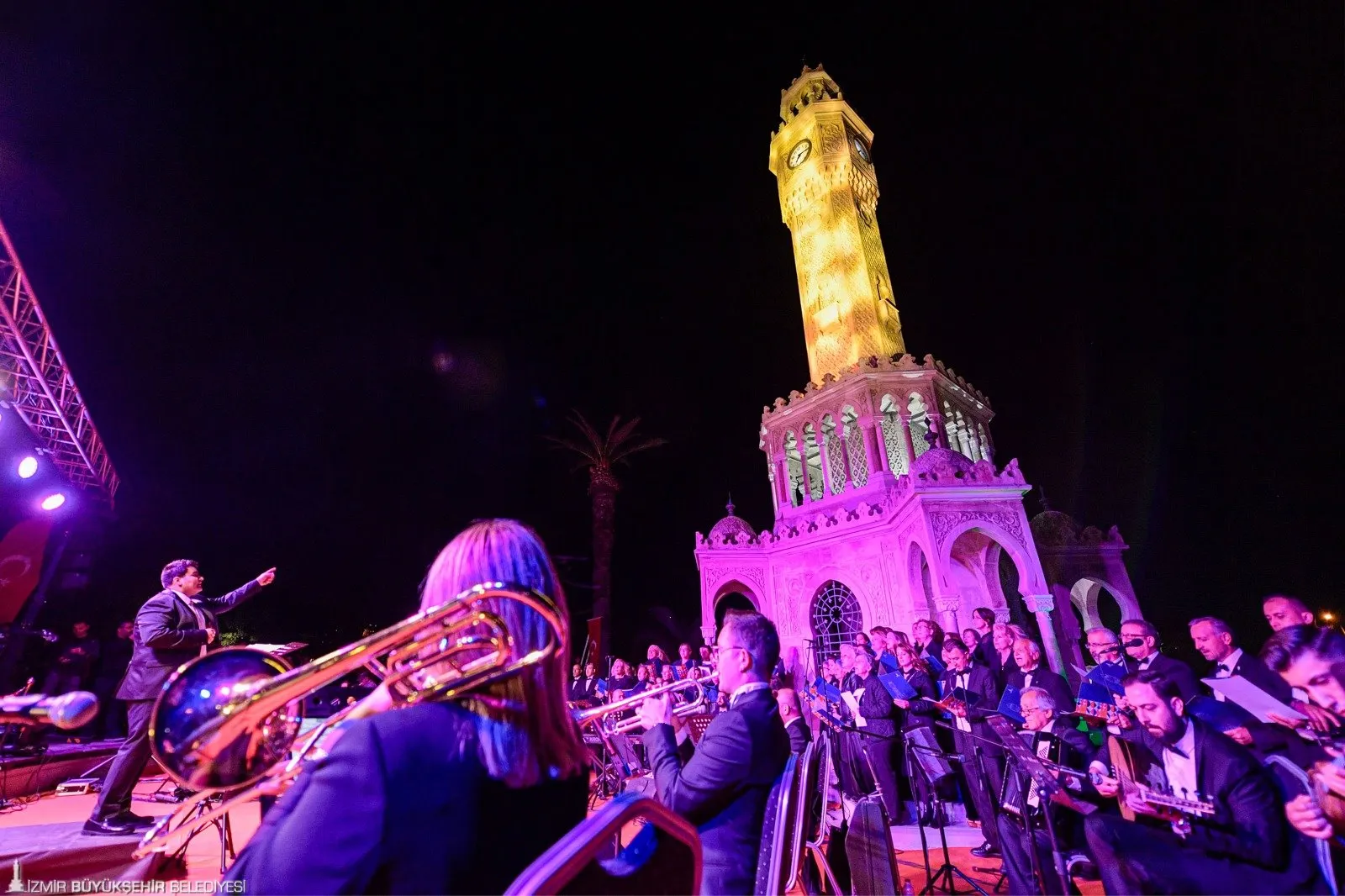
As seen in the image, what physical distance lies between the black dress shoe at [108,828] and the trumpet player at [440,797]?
165 inches

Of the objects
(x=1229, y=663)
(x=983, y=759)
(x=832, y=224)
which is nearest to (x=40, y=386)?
(x=983, y=759)

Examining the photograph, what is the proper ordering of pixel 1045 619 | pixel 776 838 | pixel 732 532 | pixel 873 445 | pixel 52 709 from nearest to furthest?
pixel 52 709 < pixel 776 838 < pixel 1045 619 < pixel 732 532 < pixel 873 445

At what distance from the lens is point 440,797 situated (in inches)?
49.7

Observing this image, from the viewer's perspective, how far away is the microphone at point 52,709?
1.64 metres

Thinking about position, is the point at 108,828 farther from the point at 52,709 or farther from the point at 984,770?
the point at 984,770

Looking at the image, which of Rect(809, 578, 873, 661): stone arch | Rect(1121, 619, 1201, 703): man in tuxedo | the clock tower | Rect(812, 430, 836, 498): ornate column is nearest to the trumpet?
Rect(1121, 619, 1201, 703): man in tuxedo

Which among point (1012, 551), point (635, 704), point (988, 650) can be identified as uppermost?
point (1012, 551)

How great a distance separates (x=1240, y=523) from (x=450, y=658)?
1142 inches

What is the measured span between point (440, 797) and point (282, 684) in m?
0.52

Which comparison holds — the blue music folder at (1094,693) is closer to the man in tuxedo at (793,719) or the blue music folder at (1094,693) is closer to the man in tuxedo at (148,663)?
the man in tuxedo at (793,719)

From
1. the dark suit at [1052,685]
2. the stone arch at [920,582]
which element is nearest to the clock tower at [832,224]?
the stone arch at [920,582]

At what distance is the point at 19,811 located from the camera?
6426 mm

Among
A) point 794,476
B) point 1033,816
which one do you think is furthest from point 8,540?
point 794,476

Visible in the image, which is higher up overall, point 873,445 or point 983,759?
point 873,445
